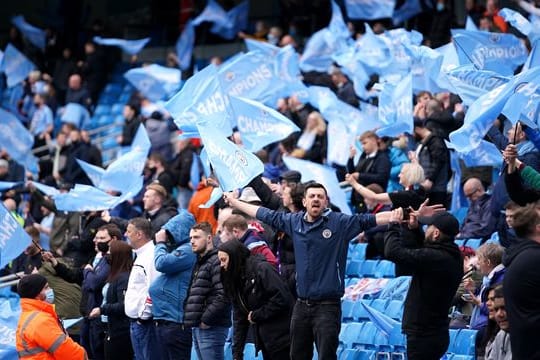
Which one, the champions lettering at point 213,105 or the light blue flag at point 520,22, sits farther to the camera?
the light blue flag at point 520,22

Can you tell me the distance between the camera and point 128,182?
50.1 ft

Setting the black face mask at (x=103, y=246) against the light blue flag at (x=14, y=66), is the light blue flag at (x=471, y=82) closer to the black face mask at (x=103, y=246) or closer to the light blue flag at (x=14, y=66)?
the black face mask at (x=103, y=246)

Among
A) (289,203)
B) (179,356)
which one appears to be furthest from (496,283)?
(179,356)

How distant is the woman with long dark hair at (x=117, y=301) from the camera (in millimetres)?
12641

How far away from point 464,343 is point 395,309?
4.32 feet

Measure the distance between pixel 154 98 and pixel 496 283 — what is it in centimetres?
1182

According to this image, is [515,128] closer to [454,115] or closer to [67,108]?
[454,115]

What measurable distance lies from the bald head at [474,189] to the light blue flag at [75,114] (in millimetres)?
10266

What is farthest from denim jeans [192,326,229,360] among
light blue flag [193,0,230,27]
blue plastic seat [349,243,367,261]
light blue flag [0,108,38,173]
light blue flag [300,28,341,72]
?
light blue flag [193,0,230,27]

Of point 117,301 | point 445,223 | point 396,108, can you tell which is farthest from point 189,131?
point 445,223

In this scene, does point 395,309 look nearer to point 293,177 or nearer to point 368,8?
point 293,177

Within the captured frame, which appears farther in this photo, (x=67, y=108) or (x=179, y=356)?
(x=67, y=108)

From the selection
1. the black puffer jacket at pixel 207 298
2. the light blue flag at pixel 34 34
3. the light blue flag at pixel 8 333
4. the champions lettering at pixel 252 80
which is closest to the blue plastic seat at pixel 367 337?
the black puffer jacket at pixel 207 298

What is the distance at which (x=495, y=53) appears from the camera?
1400 cm
